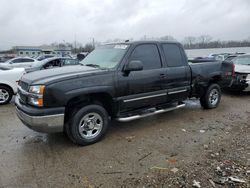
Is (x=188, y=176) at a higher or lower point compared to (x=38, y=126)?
lower

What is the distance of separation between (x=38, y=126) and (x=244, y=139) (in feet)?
12.8

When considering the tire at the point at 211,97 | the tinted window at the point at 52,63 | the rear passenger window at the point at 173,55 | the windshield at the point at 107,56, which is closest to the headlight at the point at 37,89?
the windshield at the point at 107,56

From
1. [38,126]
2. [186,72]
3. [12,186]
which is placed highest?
[186,72]

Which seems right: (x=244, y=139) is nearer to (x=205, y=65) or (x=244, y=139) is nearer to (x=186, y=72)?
(x=186, y=72)

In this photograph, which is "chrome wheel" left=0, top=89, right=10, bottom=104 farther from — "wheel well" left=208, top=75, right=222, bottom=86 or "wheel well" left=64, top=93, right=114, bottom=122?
"wheel well" left=208, top=75, right=222, bottom=86

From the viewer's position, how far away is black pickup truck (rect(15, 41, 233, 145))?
3.69m

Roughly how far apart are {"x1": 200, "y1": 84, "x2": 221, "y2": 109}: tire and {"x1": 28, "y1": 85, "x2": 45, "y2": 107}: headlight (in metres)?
4.62

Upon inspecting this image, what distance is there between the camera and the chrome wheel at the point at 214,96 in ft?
21.5

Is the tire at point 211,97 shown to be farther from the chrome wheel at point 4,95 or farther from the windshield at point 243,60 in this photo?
the chrome wheel at point 4,95

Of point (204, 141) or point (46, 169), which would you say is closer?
point (46, 169)

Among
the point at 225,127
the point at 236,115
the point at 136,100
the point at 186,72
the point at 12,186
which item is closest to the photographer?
the point at 12,186

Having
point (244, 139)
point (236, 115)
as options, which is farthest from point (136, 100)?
point (236, 115)

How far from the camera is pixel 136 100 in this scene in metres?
4.65

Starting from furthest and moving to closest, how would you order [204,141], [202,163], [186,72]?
[186,72] < [204,141] < [202,163]
